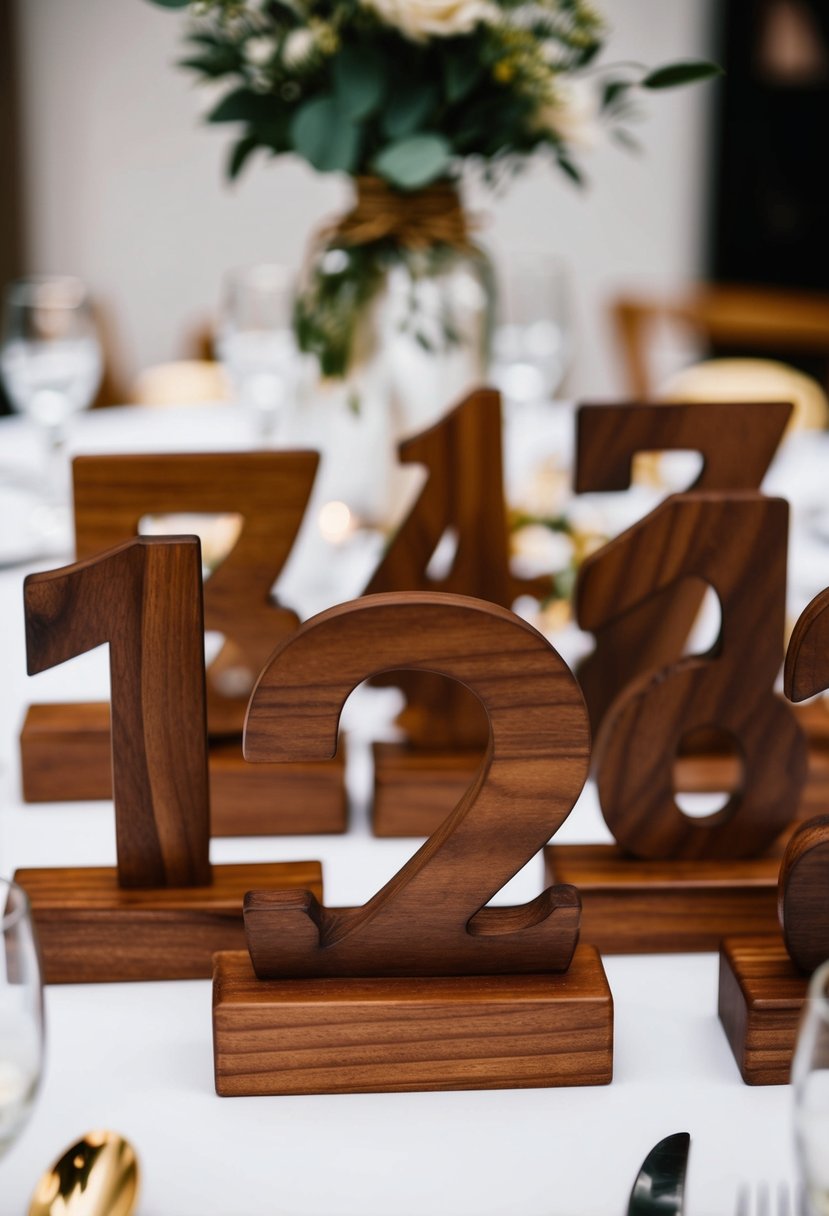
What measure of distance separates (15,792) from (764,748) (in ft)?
1.81

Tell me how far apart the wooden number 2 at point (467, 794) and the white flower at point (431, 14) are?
0.84m

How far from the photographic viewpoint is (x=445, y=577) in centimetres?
105

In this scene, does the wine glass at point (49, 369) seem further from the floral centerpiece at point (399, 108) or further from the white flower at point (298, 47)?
the white flower at point (298, 47)

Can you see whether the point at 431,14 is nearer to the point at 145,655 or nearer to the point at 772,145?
the point at 145,655

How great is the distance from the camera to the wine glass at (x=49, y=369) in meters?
1.62

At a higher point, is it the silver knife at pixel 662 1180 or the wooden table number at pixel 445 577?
the wooden table number at pixel 445 577

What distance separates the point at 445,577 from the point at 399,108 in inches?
23.7

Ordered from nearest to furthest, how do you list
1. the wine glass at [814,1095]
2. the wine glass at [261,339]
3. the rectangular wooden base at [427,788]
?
the wine glass at [814,1095] → the rectangular wooden base at [427,788] → the wine glass at [261,339]

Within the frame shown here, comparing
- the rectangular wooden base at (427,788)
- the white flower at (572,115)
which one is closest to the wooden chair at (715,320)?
the white flower at (572,115)

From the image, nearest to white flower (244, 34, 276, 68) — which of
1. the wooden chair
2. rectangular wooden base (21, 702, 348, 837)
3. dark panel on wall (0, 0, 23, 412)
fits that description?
rectangular wooden base (21, 702, 348, 837)

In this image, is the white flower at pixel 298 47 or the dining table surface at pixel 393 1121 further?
the white flower at pixel 298 47

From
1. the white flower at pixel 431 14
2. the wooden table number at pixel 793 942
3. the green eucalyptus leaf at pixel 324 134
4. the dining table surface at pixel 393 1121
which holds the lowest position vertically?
the dining table surface at pixel 393 1121

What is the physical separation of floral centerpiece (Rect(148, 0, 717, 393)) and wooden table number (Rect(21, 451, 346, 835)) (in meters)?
0.50

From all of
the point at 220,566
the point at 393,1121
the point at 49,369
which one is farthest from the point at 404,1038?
the point at 49,369
